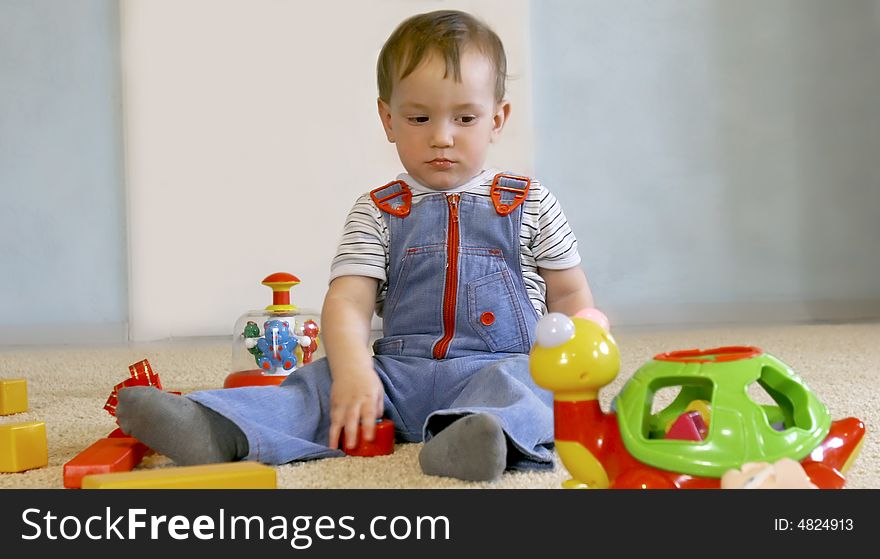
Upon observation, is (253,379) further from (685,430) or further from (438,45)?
(685,430)

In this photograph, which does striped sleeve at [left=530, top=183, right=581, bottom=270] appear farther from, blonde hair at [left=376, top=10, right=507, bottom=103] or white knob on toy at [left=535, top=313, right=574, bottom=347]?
white knob on toy at [left=535, top=313, right=574, bottom=347]

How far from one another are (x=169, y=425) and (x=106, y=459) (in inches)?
2.2

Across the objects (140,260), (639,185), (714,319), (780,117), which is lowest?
(714,319)

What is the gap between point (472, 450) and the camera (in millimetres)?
747

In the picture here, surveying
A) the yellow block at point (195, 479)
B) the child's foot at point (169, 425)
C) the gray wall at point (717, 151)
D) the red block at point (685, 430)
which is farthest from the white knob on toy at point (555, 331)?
the gray wall at point (717, 151)

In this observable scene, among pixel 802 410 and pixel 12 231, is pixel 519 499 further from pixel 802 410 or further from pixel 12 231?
pixel 12 231

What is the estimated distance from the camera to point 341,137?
7.66 ft

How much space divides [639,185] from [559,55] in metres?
0.38

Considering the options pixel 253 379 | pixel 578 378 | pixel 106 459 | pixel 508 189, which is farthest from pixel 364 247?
pixel 578 378

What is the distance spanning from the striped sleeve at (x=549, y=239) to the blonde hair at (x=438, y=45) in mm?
134

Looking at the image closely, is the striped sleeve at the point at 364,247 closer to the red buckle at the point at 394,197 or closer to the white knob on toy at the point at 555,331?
the red buckle at the point at 394,197

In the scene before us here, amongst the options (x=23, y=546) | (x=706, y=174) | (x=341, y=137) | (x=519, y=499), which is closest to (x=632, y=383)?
(x=519, y=499)

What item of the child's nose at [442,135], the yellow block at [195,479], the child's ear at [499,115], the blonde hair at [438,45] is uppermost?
the blonde hair at [438,45]

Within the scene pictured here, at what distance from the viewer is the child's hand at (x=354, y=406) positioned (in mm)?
888
